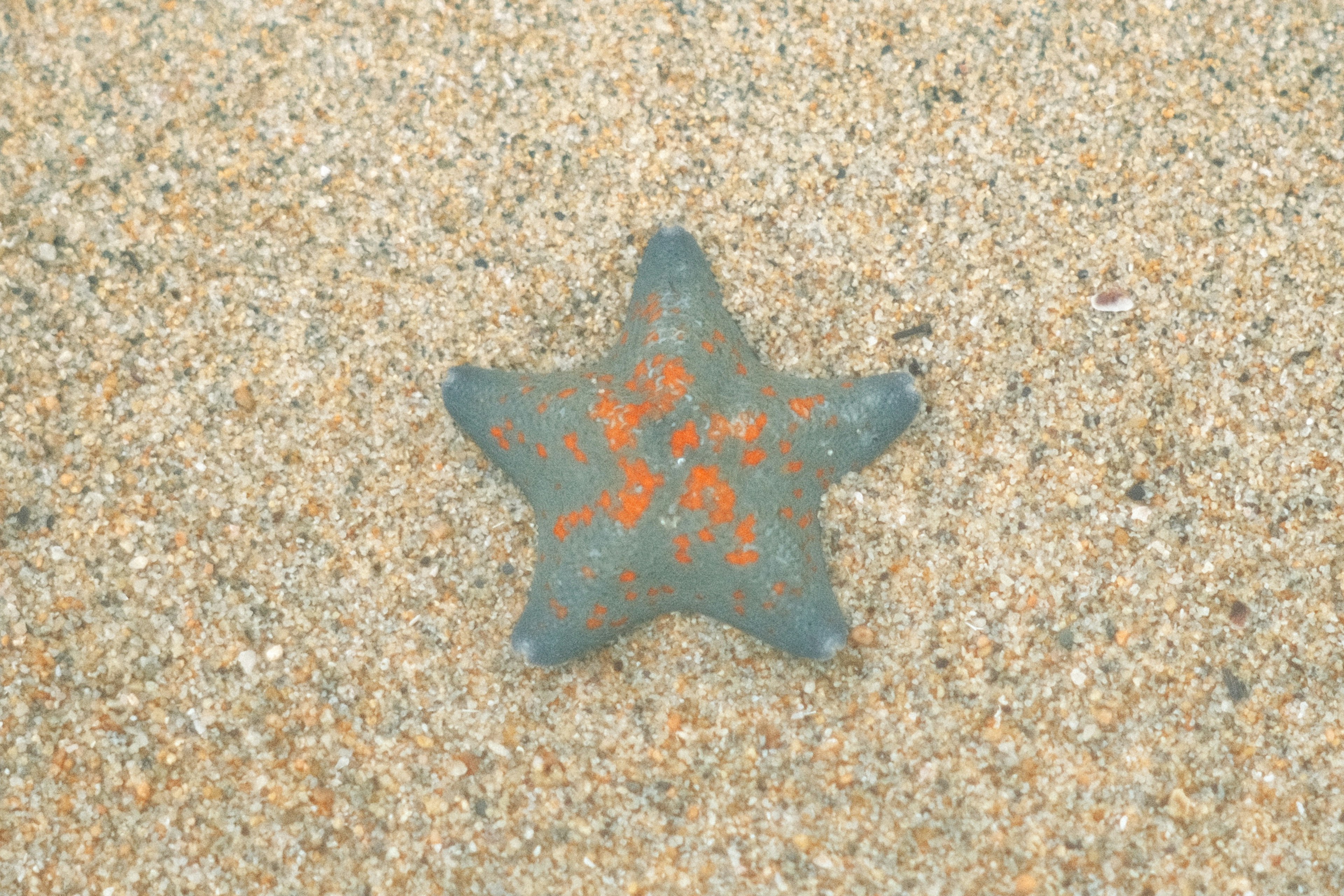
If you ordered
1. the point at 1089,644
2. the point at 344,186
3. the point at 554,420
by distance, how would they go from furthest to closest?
1. the point at 344,186
2. the point at 1089,644
3. the point at 554,420

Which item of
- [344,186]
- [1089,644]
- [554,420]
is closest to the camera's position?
[554,420]

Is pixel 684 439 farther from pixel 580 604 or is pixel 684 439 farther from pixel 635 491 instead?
pixel 580 604

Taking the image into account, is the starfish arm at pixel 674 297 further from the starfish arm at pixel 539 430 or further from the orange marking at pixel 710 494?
the orange marking at pixel 710 494

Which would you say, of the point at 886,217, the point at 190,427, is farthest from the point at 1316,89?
the point at 190,427

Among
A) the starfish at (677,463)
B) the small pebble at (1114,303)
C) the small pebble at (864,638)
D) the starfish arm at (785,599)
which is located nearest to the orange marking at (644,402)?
the starfish at (677,463)

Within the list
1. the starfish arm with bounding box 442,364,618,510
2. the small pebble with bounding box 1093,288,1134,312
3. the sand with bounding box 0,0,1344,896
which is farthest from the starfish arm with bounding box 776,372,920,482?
the small pebble with bounding box 1093,288,1134,312

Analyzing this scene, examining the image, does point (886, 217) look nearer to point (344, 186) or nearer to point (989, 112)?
point (989, 112)

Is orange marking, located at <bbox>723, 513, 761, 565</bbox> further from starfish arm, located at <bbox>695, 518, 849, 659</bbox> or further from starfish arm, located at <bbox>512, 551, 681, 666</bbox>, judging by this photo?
starfish arm, located at <bbox>512, 551, 681, 666</bbox>
